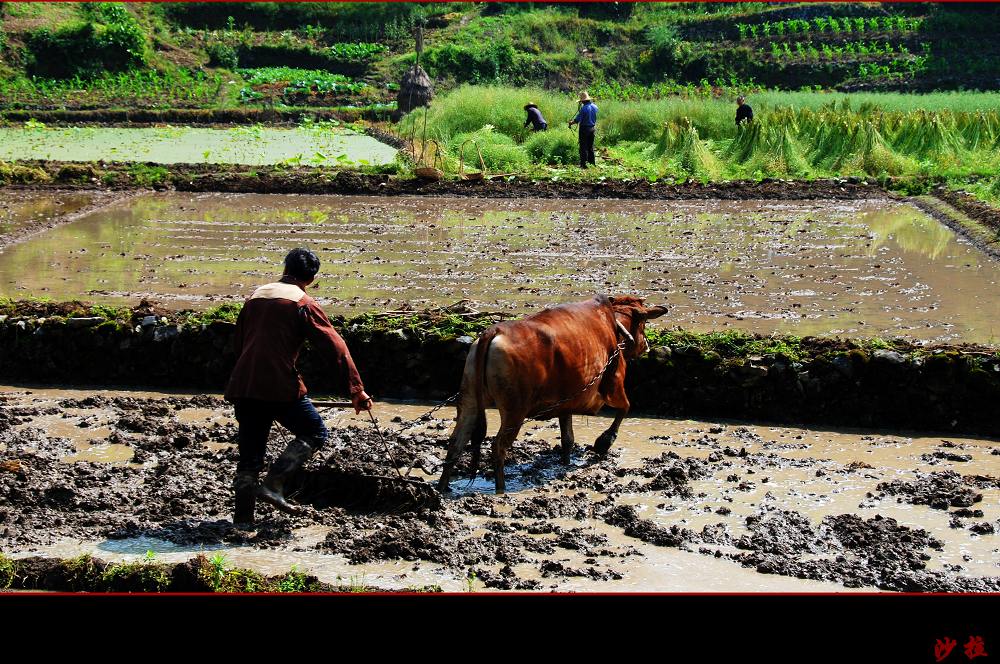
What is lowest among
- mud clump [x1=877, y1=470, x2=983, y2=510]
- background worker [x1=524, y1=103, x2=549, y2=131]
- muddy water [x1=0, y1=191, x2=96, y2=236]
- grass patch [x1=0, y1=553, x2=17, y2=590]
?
muddy water [x1=0, y1=191, x2=96, y2=236]

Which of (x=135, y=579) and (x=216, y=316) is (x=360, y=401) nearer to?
(x=135, y=579)

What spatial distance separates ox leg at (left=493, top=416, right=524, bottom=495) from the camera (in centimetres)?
788

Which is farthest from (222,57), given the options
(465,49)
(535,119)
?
(535,119)

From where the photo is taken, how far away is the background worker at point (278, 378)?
694 centimetres

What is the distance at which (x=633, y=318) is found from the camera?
30.3 feet

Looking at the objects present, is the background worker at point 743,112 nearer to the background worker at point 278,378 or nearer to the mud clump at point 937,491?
the mud clump at point 937,491

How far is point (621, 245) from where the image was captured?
1712 cm

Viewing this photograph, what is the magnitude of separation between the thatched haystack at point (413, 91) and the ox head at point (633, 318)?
26.0 metres

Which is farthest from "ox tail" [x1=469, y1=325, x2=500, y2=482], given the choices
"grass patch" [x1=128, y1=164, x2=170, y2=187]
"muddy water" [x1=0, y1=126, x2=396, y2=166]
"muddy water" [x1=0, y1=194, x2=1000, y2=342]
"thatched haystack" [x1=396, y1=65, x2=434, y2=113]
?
"thatched haystack" [x1=396, y1=65, x2=434, y2=113]

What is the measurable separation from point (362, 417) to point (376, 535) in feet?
9.72

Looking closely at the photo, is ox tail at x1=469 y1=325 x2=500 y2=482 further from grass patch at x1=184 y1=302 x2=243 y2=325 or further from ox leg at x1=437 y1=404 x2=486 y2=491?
grass patch at x1=184 y1=302 x2=243 y2=325

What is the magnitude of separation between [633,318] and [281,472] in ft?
11.1

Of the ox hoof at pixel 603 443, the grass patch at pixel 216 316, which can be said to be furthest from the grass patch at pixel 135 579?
the grass patch at pixel 216 316

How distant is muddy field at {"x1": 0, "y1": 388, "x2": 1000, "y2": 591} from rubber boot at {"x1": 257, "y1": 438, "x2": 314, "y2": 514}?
209 mm
